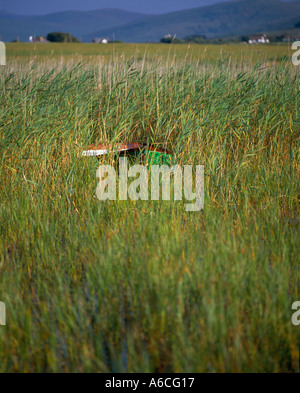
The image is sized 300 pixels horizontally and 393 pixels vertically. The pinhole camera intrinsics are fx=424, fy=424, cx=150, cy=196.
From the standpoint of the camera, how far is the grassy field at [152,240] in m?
1.87

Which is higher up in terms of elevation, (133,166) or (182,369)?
(133,166)

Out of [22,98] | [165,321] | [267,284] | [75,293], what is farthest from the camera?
[22,98]

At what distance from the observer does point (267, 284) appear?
2145 millimetres

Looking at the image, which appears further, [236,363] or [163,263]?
[163,263]

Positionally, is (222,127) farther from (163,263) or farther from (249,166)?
(163,263)

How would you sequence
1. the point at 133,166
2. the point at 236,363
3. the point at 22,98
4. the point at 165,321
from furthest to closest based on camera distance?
the point at 22,98, the point at 133,166, the point at 165,321, the point at 236,363

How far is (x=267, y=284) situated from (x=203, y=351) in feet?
1.84

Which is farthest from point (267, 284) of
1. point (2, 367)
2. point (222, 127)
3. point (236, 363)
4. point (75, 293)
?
point (222, 127)

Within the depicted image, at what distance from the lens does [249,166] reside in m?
3.77

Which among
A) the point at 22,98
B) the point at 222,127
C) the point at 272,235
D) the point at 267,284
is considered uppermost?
the point at 22,98

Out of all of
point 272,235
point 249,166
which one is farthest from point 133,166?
point 272,235

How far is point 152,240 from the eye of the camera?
2615mm

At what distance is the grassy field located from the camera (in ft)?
6.14
